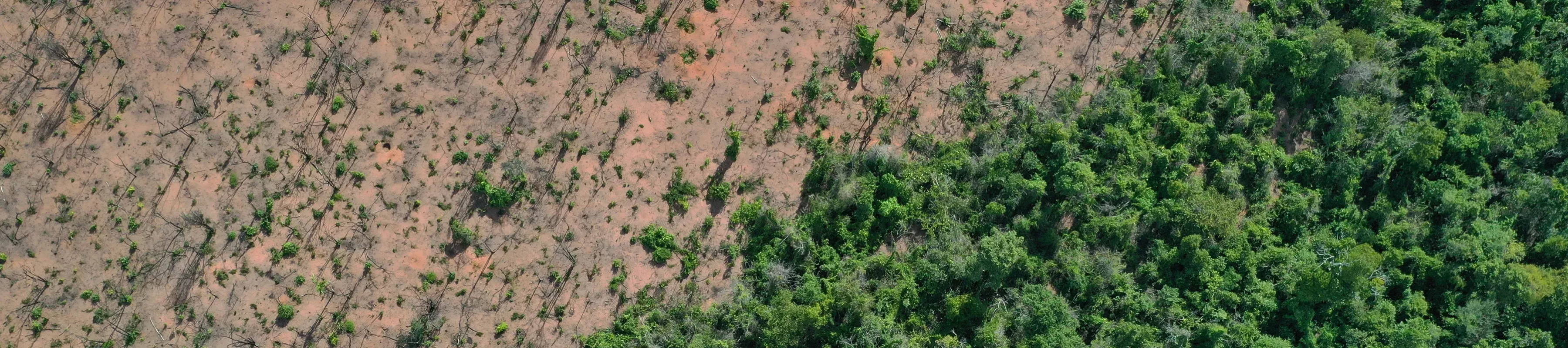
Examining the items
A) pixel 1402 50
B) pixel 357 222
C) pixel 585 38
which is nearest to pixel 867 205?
pixel 585 38

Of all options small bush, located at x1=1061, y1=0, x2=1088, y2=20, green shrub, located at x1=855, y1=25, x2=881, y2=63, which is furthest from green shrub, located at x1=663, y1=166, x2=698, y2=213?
small bush, located at x1=1061, y1=0, x2=1088, y2=20

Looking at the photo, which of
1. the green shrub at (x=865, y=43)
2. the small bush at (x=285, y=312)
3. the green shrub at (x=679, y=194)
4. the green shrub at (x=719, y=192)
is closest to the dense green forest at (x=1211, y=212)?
the green shrub at (x=719, y=192)

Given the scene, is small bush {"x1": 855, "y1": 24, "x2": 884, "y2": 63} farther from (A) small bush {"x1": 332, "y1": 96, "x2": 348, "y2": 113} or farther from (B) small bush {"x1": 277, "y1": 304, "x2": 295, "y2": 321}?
(B) small bush {"x1": 277, "y1": 304, "x2": 295, "y2": 321}

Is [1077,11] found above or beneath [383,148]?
above

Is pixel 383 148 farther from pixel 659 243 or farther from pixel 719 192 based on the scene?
pixel 719 192

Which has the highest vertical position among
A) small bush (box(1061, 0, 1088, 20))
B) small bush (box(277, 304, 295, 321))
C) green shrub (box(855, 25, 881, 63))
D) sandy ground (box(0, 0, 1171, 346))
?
small bush (box(1061, 0, 1088, 20))

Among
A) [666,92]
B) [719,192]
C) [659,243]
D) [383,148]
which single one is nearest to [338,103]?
[383,148]
